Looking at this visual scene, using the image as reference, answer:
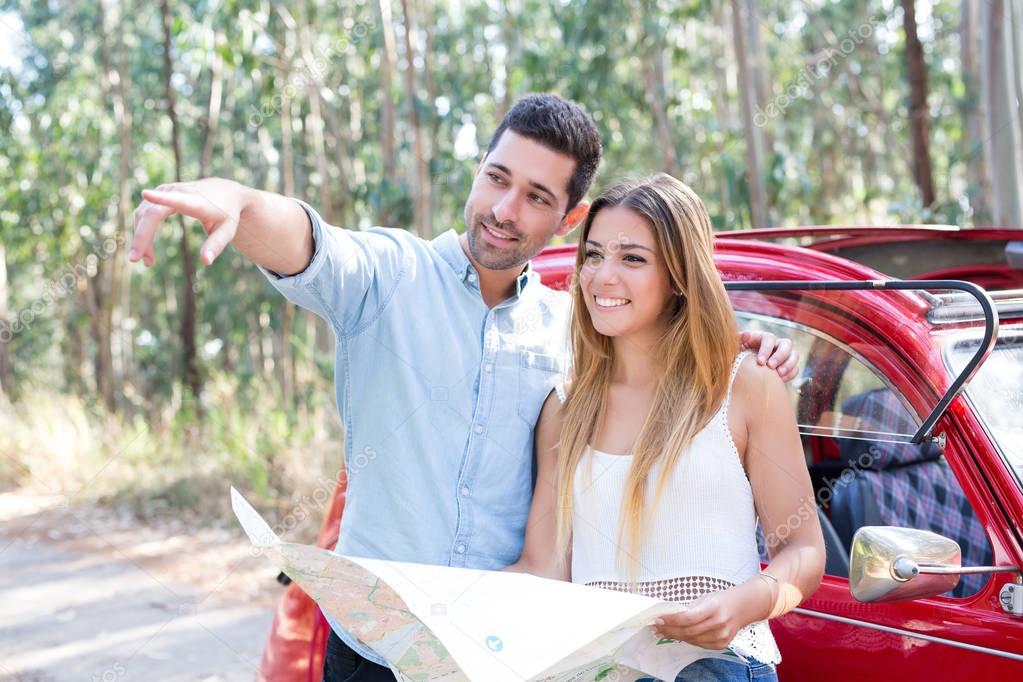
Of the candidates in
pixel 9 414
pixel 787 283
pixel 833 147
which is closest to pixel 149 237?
pixel 787 283

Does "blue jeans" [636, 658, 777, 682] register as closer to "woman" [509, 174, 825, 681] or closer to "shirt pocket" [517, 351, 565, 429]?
"woman" [509, 174, 825, 681]

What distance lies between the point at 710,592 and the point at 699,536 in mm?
120

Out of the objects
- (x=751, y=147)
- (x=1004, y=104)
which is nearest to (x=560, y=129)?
(x=1004, y=104)

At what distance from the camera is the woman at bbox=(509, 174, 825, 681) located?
2.14 m

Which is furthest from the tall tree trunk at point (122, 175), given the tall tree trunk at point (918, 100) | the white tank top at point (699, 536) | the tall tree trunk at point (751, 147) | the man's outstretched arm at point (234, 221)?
the white tank top at point (699, 536)

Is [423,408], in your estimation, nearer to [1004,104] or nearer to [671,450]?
[671,450]

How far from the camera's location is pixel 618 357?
2434 millimetres

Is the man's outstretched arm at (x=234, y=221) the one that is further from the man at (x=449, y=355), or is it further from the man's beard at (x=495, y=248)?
the man's beard at (x=495, y=248)

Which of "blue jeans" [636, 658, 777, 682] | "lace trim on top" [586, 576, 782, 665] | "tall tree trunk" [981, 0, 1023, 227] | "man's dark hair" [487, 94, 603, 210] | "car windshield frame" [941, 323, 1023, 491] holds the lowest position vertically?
"blue jeans" [636, 658, 777, 682]

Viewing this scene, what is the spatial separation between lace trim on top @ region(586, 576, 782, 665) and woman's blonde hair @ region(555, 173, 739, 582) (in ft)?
0.19

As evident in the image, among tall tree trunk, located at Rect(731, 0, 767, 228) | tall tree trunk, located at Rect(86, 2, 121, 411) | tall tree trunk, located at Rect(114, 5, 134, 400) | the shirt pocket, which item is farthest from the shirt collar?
tall tree trunk, located at Rect(86, 2, 121, 411)

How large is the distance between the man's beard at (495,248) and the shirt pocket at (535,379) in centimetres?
22

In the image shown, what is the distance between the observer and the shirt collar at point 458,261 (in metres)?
2.57

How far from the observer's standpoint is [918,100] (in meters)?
8.48
